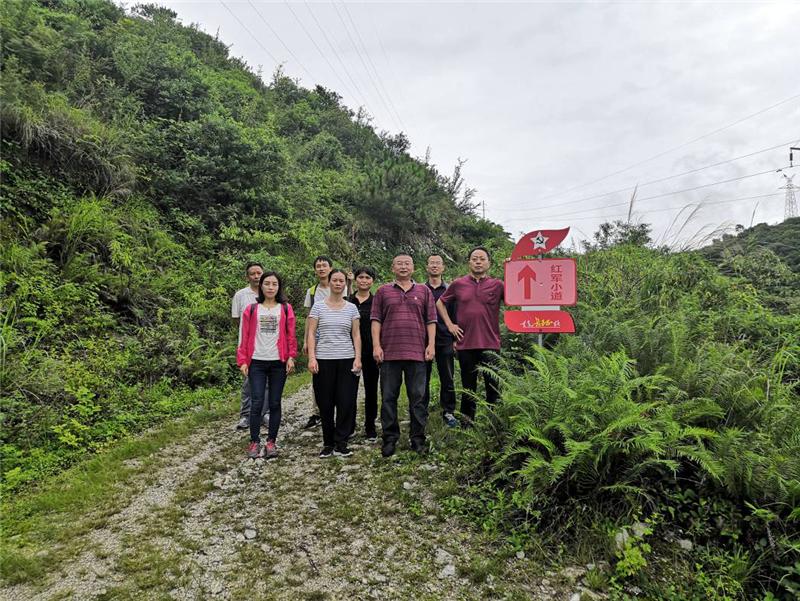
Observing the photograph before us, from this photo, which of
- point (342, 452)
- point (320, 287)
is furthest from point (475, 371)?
point (320, 287)

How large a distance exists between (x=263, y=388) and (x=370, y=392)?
1372 mm

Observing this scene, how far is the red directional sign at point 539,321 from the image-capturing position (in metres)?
4.84

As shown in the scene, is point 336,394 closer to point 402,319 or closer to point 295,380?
point 402,319

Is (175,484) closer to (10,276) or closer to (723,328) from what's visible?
(10,276)

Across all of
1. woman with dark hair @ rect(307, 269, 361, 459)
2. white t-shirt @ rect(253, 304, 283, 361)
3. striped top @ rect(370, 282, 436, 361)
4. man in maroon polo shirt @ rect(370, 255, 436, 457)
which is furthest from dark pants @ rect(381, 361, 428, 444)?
white t-shirt @ rect(253, 304, 283, 361)

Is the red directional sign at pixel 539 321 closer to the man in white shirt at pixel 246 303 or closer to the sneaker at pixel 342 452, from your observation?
the sneaker at pixel 342 452

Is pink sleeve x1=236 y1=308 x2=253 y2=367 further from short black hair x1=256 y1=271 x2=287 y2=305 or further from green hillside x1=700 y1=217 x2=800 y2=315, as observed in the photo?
green hillside x1=700 y1=217 x2=800 y2=315

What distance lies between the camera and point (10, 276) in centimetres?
601

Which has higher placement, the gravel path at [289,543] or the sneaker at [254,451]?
the sneaker at [254,451]

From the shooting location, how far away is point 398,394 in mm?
4586

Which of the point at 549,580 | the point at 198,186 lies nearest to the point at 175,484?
the point at 549,580

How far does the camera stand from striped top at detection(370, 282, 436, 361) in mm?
4543

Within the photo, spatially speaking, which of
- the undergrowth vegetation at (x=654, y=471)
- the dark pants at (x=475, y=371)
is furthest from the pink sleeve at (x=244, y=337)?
the undergrowth vegetation at (x=654, y=471)

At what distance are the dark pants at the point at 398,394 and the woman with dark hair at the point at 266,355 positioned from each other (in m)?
1.18
